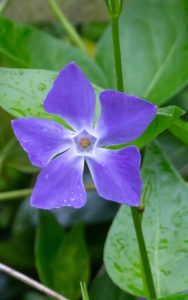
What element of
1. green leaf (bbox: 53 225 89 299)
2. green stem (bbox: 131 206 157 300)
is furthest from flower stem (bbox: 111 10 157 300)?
green leaf (bbox: 53 225 89 299)

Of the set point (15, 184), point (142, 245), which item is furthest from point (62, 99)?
point (15, 184)

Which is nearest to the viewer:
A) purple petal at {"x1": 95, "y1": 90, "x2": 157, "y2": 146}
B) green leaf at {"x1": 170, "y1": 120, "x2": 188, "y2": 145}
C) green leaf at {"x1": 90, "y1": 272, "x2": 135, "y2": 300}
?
purple petal at {"x1": 95, "y1": 90, "x2": 157, "y2": 146}

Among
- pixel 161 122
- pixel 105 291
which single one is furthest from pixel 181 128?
pixel 105 291

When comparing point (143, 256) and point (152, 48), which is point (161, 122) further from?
point (152, 48)

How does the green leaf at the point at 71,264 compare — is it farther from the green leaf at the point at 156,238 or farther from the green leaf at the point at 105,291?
the green leaf at the point at 156,238

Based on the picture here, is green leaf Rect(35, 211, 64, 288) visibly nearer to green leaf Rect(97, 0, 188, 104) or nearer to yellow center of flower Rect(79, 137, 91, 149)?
green leaf Rect(97, 0, 188, 104)

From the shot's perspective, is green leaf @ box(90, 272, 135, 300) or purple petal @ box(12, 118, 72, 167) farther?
green leaf @ box(90, 272, 135, 300)
